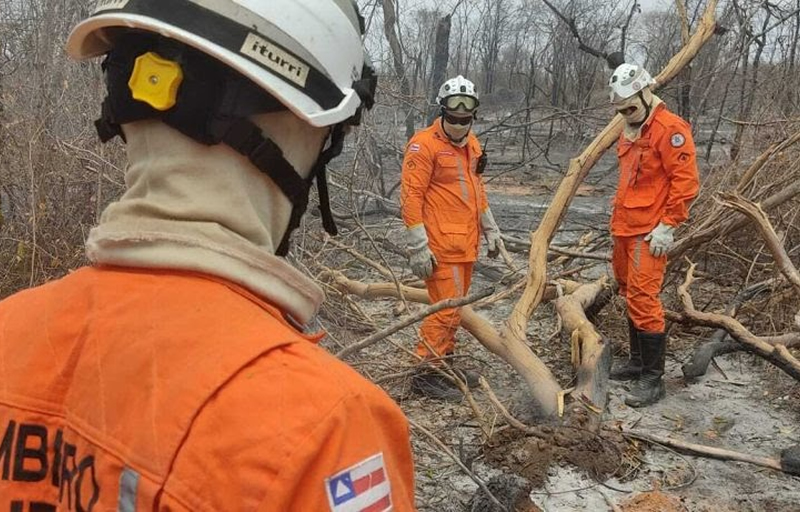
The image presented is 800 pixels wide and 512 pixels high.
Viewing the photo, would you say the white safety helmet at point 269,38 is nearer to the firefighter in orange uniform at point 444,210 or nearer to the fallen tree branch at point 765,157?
the firefighter in orange uniform at point 444,210

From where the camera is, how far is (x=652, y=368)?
185 inches

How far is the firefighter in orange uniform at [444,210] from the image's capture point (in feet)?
15.9

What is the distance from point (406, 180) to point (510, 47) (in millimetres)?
24228

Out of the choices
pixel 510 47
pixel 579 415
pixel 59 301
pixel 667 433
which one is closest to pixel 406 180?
pixel 579 415

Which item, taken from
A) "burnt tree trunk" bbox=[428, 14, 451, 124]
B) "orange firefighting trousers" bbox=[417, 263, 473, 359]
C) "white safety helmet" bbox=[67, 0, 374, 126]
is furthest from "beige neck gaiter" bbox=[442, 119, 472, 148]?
"burnt tree trunk" bbox=[428, 14, 451, 124]

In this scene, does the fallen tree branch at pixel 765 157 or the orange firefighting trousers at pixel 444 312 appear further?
the fallen tree branch at pixel 765 157

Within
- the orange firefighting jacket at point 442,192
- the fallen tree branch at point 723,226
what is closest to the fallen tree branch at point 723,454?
the orange firefighting jacket at point 442,192

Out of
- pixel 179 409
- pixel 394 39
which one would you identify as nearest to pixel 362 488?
pixel 179 409

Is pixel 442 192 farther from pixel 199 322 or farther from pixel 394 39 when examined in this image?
pixel 199 322

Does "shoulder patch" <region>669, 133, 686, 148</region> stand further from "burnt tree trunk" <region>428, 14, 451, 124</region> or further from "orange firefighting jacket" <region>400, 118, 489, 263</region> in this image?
"burnt tree trunk" <region>428, 14, 451, 124</region>

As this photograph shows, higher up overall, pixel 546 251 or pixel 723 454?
pixel 546 251

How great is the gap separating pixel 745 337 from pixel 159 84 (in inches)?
172

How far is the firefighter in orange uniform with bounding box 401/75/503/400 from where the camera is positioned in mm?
4832

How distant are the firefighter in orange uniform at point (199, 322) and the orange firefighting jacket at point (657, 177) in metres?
3.91
